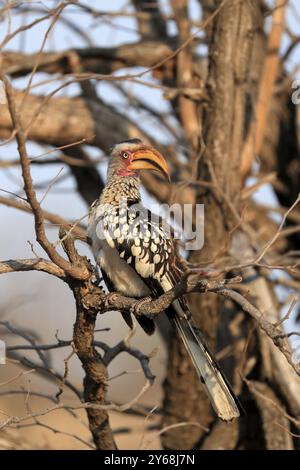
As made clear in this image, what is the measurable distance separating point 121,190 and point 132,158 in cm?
17

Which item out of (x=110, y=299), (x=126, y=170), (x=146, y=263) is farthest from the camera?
(x=126, y=170)

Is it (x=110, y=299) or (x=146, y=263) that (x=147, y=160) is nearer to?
(x=146, y=263)

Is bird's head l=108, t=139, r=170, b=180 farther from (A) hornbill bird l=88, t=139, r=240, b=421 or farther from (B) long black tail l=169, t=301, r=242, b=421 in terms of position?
(B) long black tail l=169, t=301, r=242, b=421

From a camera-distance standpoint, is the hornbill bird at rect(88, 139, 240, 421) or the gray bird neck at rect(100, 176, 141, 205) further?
the gray bird neck at rect(100, 176, 141, 205)

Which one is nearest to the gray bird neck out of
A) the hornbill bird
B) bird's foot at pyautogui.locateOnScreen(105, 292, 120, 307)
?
the hornbill bird

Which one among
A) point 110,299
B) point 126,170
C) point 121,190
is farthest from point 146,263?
point 126,170

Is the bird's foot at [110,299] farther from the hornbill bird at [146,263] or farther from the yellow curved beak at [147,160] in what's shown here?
the yellow curved beak at [147,160]

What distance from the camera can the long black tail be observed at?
287 centimetres

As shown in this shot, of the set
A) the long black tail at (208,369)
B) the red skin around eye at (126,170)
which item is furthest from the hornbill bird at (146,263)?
the red skin around eye at (126,170)

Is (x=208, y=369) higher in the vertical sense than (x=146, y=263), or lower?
lower

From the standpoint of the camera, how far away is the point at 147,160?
3.31m

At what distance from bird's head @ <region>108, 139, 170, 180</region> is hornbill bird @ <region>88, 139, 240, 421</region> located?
0.02m
